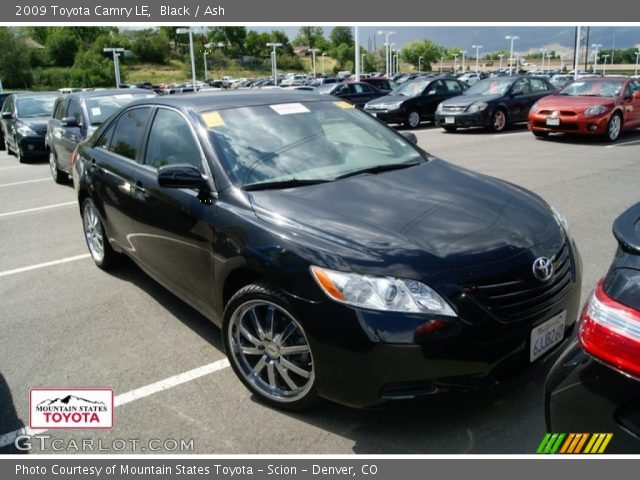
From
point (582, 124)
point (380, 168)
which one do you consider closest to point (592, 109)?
point (582, 124)

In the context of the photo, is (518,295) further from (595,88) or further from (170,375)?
(595,88)

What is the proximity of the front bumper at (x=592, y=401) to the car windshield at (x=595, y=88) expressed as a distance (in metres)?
13.4

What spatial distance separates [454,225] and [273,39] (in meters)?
151

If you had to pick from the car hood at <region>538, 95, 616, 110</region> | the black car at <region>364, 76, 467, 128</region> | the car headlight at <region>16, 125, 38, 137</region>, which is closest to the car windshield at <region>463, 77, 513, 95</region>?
the black car at <region>364, 76, 467, 128</region>

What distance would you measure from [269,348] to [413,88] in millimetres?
17496

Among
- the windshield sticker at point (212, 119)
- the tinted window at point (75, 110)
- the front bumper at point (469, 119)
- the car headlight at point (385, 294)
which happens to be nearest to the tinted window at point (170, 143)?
the windshield sticker at point (212, 119)

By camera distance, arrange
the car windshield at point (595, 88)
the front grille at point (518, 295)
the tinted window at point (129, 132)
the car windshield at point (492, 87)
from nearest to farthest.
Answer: the front grille at point (518, 295)
the tinted window at point (129, 132)
the car windshield at point (595, 88)
the car windshield at point (492, 87)

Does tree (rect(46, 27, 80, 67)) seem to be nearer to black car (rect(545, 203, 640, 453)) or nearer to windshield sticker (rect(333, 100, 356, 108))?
windshield sticker (rect(333, 100, 356, 108))

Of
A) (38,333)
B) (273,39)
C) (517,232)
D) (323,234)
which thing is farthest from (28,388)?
(273,39)

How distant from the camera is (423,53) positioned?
497 ft

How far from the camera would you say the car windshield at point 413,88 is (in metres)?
19.0

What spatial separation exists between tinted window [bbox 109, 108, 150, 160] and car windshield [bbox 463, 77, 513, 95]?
13.6 metres

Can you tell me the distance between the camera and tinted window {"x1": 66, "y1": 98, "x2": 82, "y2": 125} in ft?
31.9

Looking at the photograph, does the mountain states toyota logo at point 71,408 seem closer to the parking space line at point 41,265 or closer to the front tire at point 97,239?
the front tire at point 97,239
